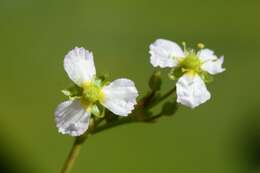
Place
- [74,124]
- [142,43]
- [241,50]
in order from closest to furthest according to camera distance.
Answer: [74,124]
[142,43]
[241,50]

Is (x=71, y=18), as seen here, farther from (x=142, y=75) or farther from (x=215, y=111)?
(x=215, y=111)

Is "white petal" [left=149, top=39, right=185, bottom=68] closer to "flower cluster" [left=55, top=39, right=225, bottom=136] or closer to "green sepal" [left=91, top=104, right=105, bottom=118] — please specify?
"flower cluster" [left=55, top=39, right=225, bottom=136]

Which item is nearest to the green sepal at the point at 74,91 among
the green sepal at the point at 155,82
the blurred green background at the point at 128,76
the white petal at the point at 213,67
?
the green sepal at the point at 155,82

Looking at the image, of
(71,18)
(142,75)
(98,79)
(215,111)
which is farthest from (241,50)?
(98,79)

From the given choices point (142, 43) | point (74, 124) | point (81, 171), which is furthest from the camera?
point (142, 43)

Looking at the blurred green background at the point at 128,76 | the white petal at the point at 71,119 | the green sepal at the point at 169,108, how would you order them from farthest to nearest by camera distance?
1. the blurred green background at the point at 128,76
2. the green sepal at the point at 169,108
3. the white petal at the point at 71,119

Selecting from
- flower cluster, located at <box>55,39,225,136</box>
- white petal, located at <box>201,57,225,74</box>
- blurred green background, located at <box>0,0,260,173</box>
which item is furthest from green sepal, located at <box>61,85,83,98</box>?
blurred green background, located at <box>0,0,260,173</box>

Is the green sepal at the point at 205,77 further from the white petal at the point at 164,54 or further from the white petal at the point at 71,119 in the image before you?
the white petal at the point at 71,119
